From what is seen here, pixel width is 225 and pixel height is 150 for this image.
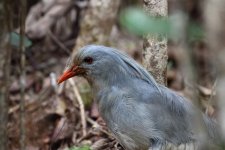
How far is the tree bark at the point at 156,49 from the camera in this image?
17.2 ft

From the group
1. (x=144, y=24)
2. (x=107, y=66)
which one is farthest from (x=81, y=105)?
(x=144, y=24)

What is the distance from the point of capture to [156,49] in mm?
5371

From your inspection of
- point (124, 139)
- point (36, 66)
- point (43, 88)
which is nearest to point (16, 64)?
point (36, 66)

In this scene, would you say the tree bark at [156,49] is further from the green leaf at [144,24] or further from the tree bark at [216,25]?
the tree bark at [216,25]

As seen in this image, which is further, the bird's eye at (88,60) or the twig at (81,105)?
the twig at (81,105)

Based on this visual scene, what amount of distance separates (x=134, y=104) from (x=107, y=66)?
1.42ft

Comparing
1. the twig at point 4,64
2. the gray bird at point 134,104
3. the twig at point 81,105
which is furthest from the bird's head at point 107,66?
the twig at point 81,105

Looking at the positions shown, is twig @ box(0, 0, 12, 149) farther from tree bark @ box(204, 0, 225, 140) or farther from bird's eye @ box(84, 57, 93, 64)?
tree bark @ box(204, 0, 225, 140)


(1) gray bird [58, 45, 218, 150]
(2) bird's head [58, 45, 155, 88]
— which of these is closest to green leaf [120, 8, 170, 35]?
(1) gray bird [58, 45, 218, 150]

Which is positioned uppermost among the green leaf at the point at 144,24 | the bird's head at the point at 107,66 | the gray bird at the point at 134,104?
the green leaf at the point at 144,24

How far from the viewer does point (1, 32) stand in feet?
13.4

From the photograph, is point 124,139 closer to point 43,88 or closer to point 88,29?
point 88,29

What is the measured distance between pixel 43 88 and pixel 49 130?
40.6 inches

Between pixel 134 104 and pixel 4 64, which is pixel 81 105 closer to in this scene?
pixel 134 104
